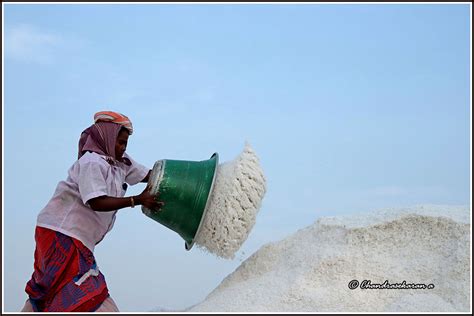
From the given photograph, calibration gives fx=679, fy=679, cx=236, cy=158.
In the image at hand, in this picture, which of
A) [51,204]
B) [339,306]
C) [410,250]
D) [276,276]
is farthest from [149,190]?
[410,250]

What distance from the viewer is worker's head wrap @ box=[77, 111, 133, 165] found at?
4.22 m

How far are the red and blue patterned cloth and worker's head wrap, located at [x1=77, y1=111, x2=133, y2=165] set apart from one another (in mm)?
556

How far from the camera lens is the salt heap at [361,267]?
3.81 meters

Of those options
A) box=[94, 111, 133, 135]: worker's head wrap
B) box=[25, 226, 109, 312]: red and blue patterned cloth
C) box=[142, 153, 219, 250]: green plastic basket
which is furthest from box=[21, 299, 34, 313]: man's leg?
box=[94, 111, 133, 135]: worker's head wrap

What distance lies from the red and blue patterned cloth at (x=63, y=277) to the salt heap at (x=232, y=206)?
706 millimetres

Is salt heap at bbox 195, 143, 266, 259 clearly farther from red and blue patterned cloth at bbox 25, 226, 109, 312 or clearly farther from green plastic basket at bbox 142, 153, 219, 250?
red and blue patterned cloth at bbox 25, 226, 109, 312

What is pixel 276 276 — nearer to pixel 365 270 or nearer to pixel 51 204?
pixel 365 270

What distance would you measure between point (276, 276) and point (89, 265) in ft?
3.72

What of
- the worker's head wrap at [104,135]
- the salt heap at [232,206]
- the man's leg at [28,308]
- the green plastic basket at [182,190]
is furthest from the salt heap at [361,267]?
the worker's head wrap at [104,135]

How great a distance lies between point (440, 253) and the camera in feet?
13.7

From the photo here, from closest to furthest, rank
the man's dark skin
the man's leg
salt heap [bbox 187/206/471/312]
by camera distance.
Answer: salt heap [bbox 187/206/471/312]
the man's dark skin
the man's leg

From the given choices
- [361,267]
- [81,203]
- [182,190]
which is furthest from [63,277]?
[361,267]

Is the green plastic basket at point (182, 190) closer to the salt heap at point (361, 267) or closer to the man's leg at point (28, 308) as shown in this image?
the salt heap at point (361, 267)

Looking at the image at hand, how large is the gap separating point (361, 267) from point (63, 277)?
179cm
